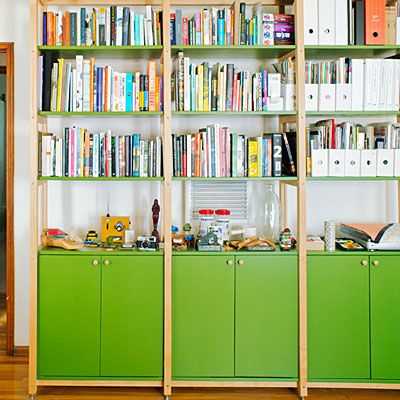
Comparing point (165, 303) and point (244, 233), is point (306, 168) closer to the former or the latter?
point (244, 233)

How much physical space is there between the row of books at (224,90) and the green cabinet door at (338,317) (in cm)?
94

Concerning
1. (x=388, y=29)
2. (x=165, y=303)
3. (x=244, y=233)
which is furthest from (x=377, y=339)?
(x=388, y=29)

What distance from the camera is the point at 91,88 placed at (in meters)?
3.13

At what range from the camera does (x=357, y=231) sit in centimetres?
325

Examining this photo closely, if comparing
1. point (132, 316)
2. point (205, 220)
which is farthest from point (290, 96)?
point (132, 316)

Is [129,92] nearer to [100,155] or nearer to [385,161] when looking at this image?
[100,155]

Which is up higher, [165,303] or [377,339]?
[165,303]

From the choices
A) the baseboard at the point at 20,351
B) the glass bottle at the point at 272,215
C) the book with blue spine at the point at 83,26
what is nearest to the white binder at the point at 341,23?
the glass bottle at the point at 272,215

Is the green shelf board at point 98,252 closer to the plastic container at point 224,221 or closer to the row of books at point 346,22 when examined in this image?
the plastic container at point 224,221

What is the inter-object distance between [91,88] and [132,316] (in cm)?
131

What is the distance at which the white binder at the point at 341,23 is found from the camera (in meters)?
3.11

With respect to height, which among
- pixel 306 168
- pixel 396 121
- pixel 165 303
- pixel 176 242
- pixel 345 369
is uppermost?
pixel 396 121

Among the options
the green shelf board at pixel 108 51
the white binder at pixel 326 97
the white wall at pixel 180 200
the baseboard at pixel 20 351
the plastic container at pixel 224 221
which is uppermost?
the green shelf board at pixel 108 51

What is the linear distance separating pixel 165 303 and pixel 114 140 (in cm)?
97
